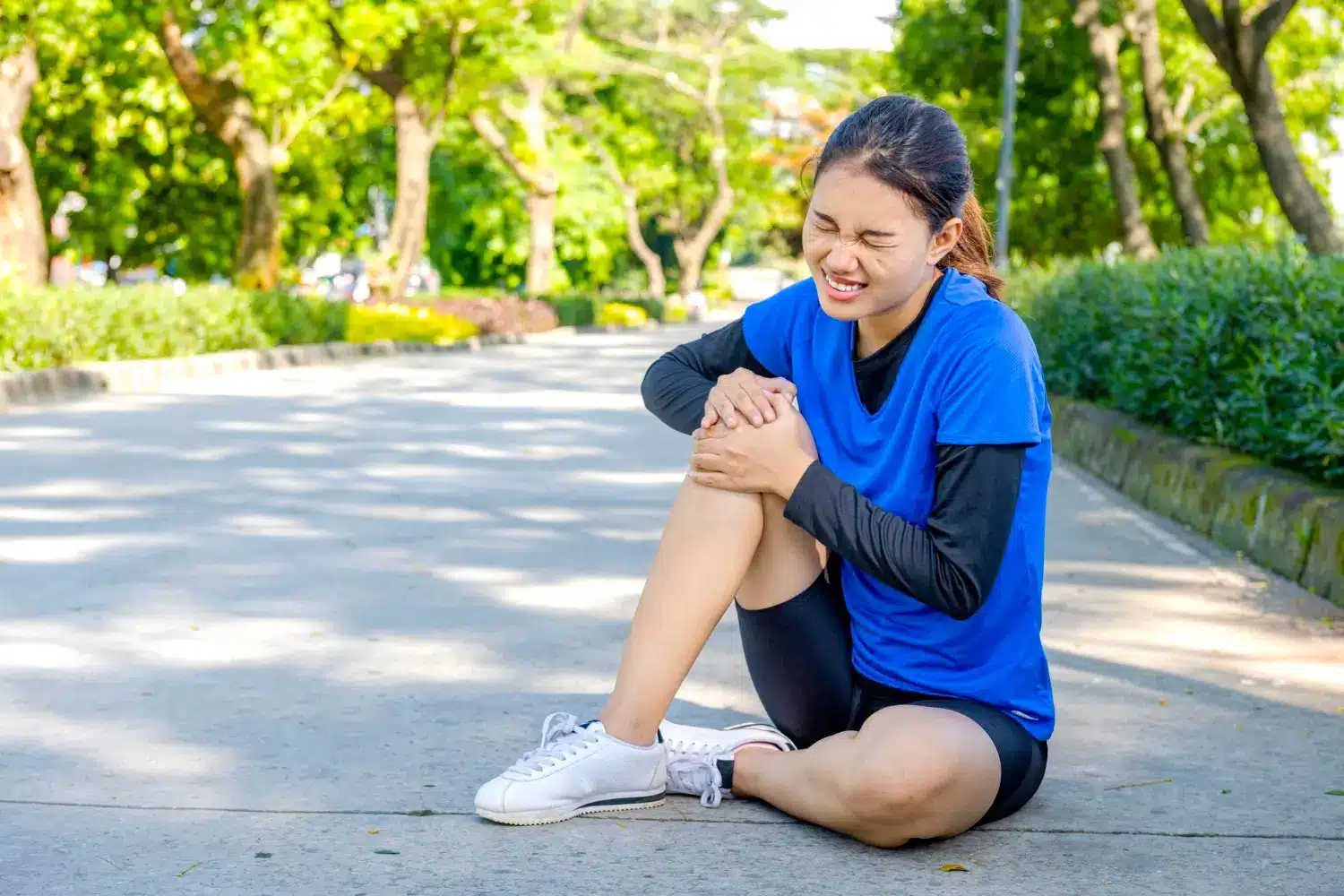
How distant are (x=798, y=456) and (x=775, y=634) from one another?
433mm

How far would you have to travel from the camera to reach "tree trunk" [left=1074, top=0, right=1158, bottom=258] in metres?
22.9

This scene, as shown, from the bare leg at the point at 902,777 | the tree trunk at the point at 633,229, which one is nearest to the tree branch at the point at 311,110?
the bare leg at the point at 902,777

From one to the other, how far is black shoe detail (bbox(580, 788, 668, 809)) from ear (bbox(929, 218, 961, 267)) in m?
1.27

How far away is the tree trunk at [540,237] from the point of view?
47531 millimetres

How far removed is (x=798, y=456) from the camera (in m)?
3.60

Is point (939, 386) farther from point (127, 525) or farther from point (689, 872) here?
point (127, 525)

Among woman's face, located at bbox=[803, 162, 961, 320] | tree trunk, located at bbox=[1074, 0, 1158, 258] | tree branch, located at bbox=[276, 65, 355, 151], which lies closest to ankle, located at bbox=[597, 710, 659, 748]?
woman's face, located at bbox=[803, 162, 961, 320]

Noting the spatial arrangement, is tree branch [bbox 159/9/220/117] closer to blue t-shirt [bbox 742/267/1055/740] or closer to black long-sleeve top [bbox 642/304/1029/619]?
blue t-shirt [bbox 742/267/1055/740]

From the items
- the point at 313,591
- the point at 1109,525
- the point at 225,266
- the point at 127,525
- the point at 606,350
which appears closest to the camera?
the point at 313,591

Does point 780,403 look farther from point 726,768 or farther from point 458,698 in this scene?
point 458,698

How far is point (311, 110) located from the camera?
30.0 m

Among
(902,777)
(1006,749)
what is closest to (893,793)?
(902,777)

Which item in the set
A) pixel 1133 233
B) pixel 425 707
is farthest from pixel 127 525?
pixel 1133 233

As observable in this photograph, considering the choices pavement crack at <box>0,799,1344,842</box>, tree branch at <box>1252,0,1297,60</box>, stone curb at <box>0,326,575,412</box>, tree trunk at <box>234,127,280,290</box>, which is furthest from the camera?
tree trunk at <box>234,127,280,290</box>
